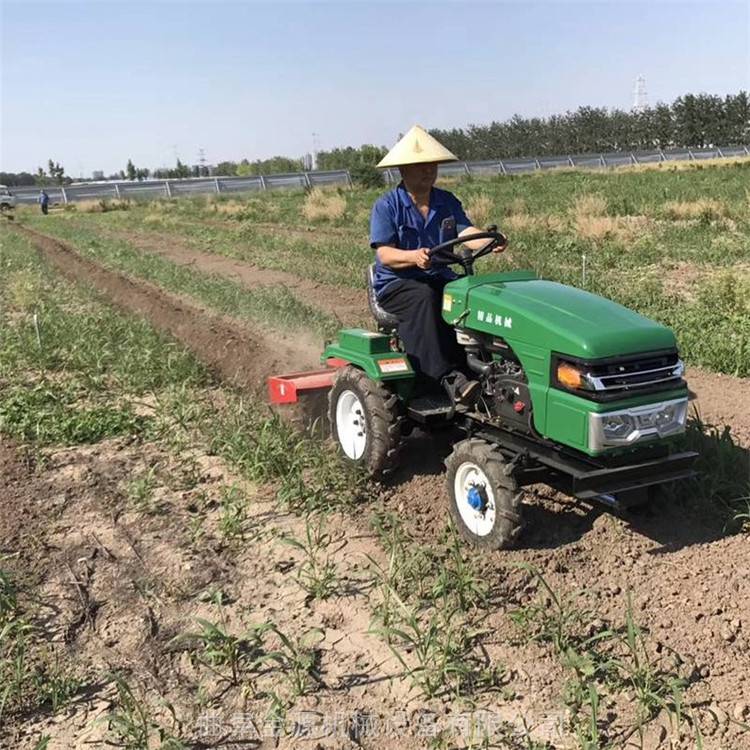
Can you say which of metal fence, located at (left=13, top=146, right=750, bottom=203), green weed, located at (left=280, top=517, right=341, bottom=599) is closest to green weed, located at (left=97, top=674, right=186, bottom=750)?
green weed, located at (left=280, top=517, right=341, bottom=599)

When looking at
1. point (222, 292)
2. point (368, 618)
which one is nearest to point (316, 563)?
point (368, 618)

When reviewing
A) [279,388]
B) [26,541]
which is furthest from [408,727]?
[279,388]

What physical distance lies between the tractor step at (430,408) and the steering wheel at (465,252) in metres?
0.74

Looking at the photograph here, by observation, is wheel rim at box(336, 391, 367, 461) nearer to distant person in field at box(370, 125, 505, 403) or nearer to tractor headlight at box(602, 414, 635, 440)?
distant person in field at box(370, 125, 505, 403)

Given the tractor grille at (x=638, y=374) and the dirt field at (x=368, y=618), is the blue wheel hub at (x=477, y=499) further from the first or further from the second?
the tractor grille at (x=638, y=374)

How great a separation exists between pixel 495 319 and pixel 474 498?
826 mm

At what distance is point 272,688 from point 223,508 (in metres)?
1.48

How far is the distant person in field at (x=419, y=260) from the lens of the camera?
3.98 m

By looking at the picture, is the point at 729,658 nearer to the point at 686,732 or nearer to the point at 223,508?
the point at 686,732

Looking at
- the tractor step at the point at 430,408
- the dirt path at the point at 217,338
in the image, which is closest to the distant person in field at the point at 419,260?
the tractor step at the point at 430,408

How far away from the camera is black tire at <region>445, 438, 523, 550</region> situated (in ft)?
10.9

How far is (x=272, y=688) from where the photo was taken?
275 cm

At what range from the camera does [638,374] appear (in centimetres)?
315

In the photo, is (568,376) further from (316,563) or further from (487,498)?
(316,563)
